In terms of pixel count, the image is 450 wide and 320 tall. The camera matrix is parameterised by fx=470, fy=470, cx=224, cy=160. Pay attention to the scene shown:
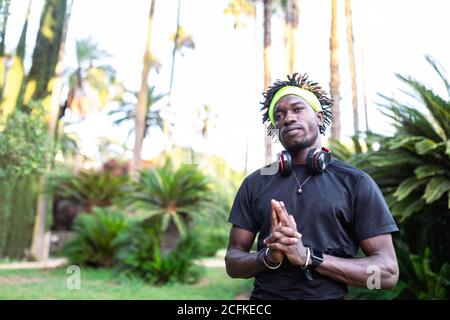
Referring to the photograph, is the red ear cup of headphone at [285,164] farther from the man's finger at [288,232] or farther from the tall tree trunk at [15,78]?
the tall tree trunk at [15,78]

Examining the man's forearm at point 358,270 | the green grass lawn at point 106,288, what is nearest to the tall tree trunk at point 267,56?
the man's forearm at point 358,270

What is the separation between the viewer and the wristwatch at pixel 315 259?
1534 mm

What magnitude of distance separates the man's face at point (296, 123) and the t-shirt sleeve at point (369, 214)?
28 cm

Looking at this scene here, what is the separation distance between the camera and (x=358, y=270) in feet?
5.17

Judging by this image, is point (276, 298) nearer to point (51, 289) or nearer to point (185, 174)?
point (51, 289)

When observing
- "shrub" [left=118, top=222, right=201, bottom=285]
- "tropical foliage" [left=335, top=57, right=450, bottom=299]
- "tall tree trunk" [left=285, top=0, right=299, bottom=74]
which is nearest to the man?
"tropical foliage" [left=335, top=57, right=450, bottom=299]

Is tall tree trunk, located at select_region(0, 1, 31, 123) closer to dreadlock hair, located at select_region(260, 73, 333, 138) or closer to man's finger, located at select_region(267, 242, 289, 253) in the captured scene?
dreadlock hair, located at select_region(260, 73, 333, 138)

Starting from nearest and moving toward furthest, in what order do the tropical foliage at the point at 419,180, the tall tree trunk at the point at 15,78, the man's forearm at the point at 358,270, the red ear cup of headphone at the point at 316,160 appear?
the man's forearm at the point at 358,270, the red ear cup of headphone at the point at 316,160, the tropical foliage at the point at 419,180, the tall tree trunk at the point at 15,78

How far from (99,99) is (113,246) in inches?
731

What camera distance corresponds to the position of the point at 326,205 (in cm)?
165

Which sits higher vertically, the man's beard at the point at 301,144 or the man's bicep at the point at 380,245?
the man's beard at the point at 301,144

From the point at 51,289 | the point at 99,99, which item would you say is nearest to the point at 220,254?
the point at 51,289

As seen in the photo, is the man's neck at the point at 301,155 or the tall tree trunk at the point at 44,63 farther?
the tall tree trunk at the point at 44,63

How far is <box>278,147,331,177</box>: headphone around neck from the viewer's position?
1741 mm
